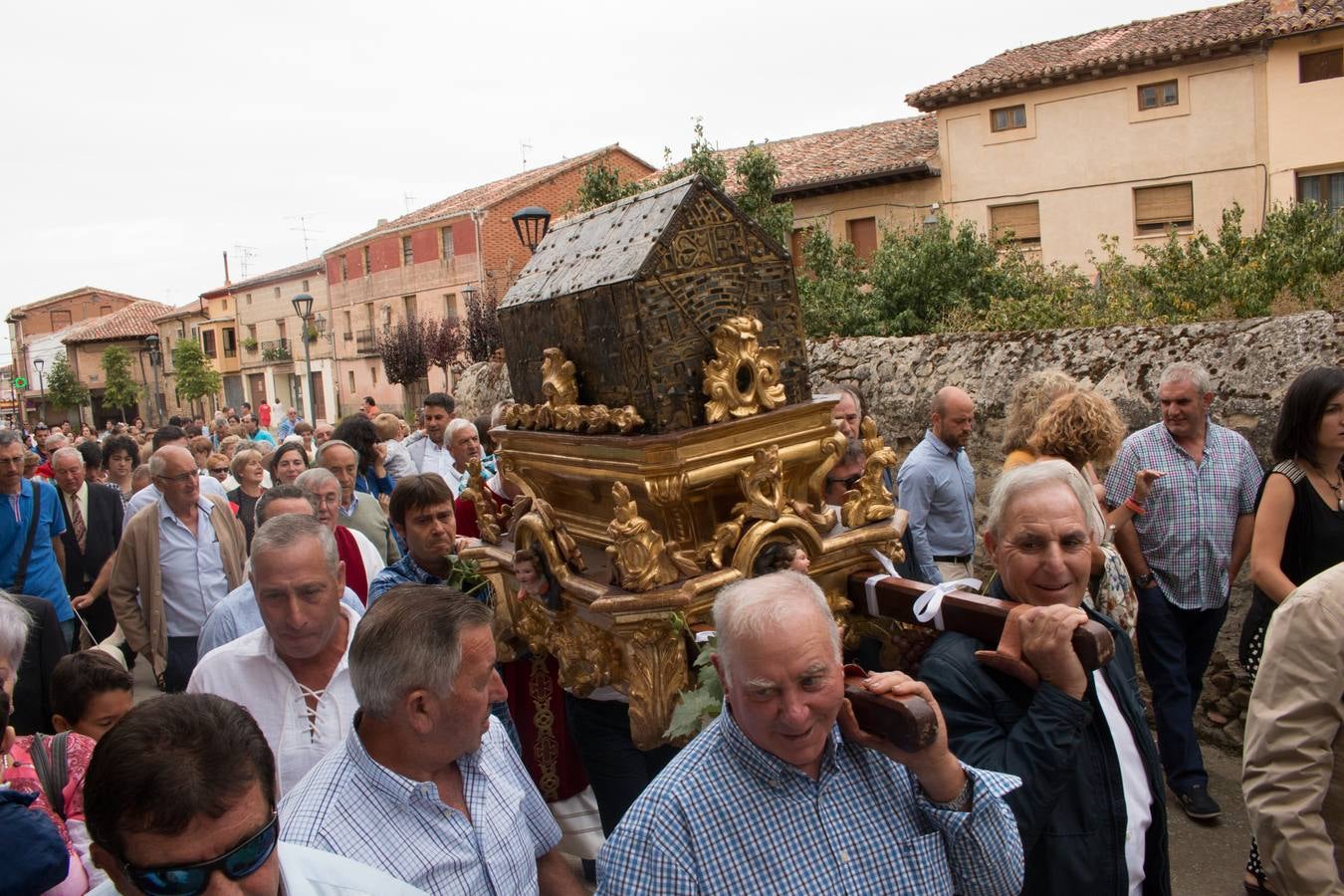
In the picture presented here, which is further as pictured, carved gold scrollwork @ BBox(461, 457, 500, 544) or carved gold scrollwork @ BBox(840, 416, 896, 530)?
carved gold scrollwork @ BBox(461, 457, 500, 544)

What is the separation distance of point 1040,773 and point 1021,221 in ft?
83.4

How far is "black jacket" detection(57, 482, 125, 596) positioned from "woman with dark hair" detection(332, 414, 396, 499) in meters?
1.65

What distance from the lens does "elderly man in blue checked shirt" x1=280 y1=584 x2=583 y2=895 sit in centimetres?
205

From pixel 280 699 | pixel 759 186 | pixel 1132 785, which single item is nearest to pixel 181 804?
pixel 280 699

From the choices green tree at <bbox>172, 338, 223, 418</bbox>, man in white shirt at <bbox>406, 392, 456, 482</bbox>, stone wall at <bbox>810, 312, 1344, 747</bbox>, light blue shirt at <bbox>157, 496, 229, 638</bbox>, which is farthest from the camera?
green tree at <bbox>172, 338, 223, 418</bbox>

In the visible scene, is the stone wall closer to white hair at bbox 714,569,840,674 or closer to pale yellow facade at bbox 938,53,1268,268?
white hair at bbox 714,569,840,674

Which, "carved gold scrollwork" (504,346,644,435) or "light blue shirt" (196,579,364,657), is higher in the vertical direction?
"carved gold scrollwork" (504,346,644,435)

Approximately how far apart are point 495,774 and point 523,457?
1126 millimetres

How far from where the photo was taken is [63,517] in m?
6.39

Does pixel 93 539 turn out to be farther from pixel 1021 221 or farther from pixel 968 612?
pixel 1021 221

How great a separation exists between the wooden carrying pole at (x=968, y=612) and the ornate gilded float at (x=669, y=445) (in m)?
0.08

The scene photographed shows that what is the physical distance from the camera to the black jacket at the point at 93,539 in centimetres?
669

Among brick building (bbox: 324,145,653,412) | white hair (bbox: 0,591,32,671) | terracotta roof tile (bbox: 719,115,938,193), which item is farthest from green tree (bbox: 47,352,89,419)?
white hair (bbox: 0,591,32,671)

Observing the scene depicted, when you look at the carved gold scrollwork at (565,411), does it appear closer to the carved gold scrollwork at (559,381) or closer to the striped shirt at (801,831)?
the carved gold scrollwork at (559,381)
